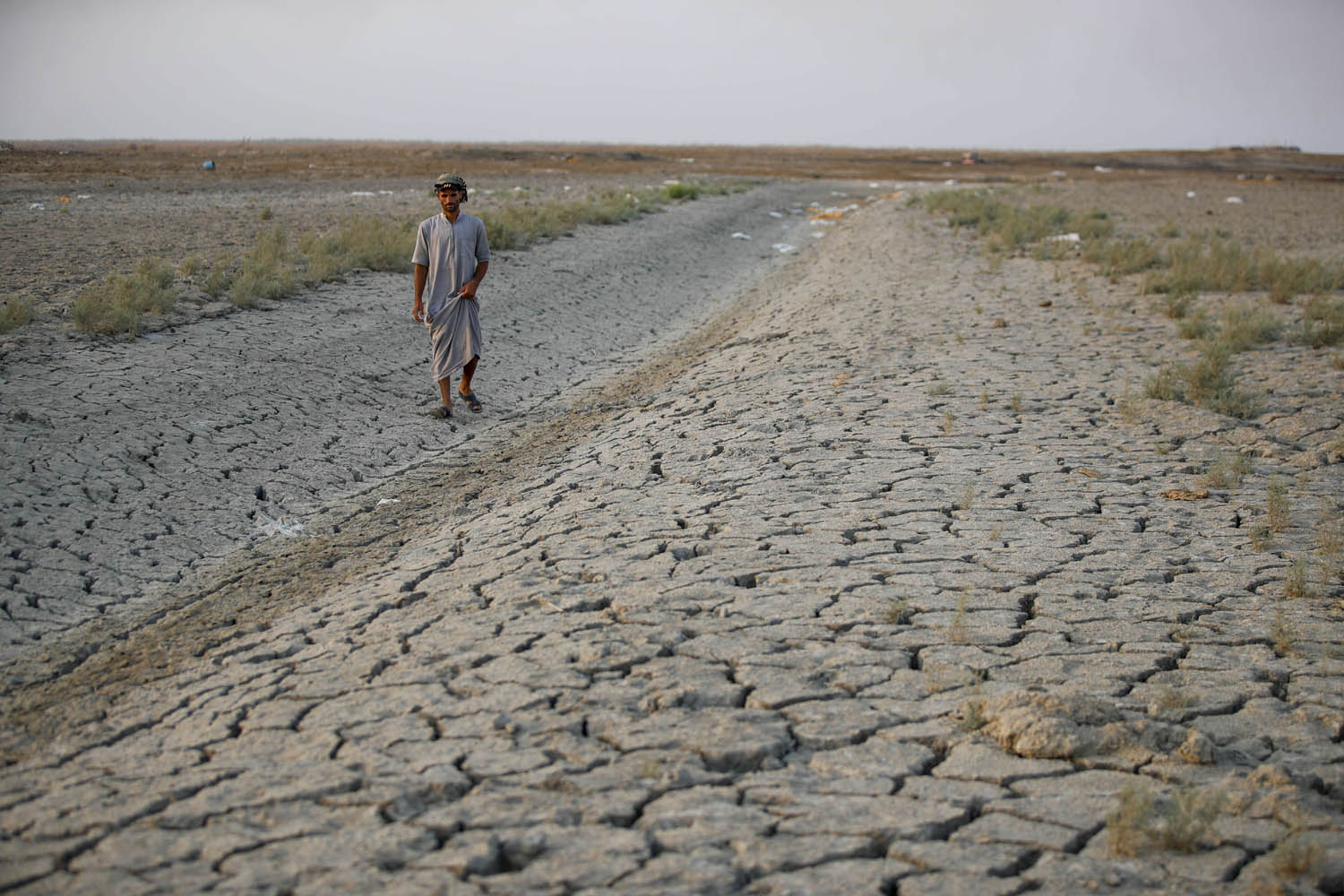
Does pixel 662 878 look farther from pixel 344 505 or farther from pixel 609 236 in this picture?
pixel 609 236

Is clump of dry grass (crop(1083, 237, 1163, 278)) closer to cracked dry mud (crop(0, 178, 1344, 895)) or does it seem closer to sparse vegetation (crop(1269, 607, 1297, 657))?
cracked dry mud (crop(0, 178, 1344, 895))

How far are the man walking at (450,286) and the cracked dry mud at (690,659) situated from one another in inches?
22.4

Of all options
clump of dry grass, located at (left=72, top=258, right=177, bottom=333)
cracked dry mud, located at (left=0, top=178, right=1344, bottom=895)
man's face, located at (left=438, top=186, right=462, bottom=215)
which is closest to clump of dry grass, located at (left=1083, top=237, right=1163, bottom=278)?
cracked dry mud, located at (left=0, top=178, right=1344, bottom=895)

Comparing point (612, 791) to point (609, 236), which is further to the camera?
point (609, 236)

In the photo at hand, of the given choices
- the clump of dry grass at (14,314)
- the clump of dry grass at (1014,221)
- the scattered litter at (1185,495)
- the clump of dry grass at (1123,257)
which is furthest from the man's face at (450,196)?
the clump of dry grass at (1014,221)

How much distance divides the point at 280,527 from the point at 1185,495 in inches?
198

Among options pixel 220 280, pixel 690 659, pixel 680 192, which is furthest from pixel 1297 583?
pixel 680 192

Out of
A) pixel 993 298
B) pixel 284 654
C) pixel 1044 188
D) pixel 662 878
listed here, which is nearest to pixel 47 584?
pixel 284 654

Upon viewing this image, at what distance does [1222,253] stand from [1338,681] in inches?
560

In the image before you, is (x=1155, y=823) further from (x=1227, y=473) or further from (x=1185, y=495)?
(x=1227, y=473)

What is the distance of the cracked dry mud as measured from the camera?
264cm

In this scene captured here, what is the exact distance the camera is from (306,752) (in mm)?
3061

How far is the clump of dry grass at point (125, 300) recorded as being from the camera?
8.04 m

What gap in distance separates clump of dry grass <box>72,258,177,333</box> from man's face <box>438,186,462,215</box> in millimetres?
3014
